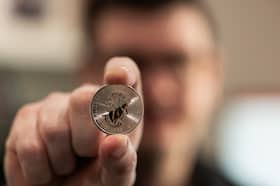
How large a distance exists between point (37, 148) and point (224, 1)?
140 centimetres

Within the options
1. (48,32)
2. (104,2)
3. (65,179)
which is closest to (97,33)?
(104,2)

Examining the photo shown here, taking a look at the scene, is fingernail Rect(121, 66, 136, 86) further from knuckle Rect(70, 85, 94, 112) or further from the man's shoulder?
the man's shoulder

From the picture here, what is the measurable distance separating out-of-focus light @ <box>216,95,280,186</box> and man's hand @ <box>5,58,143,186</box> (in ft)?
3.89

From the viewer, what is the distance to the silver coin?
0.33 m

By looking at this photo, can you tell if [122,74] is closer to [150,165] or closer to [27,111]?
[27,111]

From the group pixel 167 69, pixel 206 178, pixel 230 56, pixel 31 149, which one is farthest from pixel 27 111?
pixel 230 56

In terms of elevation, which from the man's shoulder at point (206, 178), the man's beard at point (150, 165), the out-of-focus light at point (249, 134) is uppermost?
the man's beard at point (150, 165)

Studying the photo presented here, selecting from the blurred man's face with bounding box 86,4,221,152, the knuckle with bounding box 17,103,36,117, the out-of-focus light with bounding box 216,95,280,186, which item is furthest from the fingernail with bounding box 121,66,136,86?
the out-of-focus light with bounding box 216,95,280,186

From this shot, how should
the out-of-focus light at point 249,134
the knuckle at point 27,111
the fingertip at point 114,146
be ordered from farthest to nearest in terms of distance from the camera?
the out-of-focus light at point 249,134 < the knuckle at point 27,111 < the fingertip at point 114,146

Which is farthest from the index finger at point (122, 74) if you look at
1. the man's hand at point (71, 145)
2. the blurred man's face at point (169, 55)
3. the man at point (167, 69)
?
the blurred man's face at point (169, 55)

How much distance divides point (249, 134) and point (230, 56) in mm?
266

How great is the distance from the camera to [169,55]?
0.93m

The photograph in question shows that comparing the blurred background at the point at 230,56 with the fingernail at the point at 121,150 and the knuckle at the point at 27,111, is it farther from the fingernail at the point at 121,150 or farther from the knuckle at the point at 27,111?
the fingernail at the point at 121,150

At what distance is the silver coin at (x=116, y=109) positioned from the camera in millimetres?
330
